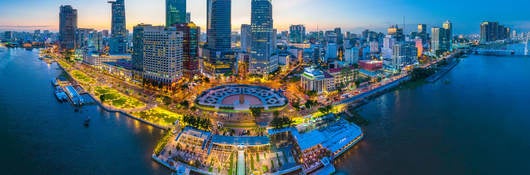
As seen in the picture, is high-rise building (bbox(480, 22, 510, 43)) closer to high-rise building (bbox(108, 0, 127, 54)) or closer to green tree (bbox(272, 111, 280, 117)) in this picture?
high-rise building (bbox(108, 0, 127, 54))

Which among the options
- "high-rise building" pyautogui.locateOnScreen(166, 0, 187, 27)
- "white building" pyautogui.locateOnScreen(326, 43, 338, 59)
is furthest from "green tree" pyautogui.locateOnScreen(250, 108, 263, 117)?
"high-rise building" pyautogui.locateOnScreen(166, 0, 187, 27)

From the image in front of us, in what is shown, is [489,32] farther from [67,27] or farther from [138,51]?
[67,27]

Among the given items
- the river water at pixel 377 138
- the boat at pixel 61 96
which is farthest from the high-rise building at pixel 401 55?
the boat at pixel 61 96

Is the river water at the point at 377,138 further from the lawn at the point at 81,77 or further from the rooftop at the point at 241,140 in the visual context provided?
the lawn at the point at 81,77

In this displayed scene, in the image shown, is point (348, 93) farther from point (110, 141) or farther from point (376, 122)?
point (110, 141)

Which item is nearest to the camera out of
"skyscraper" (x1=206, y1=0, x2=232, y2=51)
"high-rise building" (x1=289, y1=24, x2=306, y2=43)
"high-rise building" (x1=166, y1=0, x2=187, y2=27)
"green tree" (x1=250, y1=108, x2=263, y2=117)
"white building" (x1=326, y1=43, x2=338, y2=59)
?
"green tree" (x1=250, y1=108, x2=263, y2=117)

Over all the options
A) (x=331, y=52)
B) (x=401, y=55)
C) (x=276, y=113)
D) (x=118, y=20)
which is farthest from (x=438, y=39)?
(x=118, y=20)
